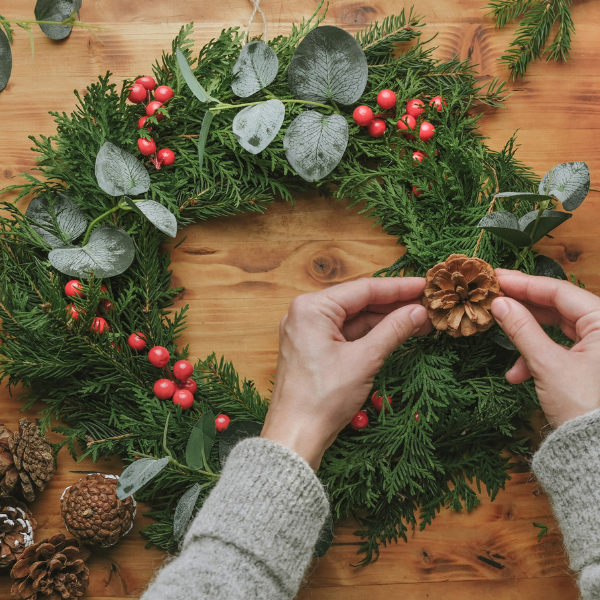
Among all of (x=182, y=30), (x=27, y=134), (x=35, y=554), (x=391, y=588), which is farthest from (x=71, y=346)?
(x=391, y=588)

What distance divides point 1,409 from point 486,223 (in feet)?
3.47

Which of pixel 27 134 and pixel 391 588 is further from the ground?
pixel 27 134

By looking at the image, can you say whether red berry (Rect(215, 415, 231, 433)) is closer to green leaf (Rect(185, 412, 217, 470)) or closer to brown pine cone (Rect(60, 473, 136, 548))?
Answer: green leaf (Rect(185, 412, 217, 470))

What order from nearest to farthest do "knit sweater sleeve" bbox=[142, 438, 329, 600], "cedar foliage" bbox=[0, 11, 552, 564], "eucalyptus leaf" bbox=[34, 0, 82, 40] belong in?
"knit sweater sleeve" bbox=[142, 438, 329, 600] < "cedar foliage" bbox=[0, 11, 552, 564] < "eucalyptus leaf" bbox=[34, 0, 82, 40]

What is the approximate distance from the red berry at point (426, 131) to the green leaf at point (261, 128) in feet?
0.92

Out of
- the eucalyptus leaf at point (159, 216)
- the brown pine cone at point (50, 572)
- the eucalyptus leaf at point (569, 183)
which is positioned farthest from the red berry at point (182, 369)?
the eucalyptus leaf at point (569, 183)

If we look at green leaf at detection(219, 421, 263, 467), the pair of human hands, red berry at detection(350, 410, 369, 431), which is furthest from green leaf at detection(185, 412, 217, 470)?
red berry at detection(350, 410, 369, 431)

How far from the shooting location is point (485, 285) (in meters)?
0.93

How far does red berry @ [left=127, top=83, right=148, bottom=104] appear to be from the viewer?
107cm

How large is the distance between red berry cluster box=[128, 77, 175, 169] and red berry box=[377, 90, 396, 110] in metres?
0.43

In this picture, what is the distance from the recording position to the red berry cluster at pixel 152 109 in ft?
3.48

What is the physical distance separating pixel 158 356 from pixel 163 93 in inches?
21.0

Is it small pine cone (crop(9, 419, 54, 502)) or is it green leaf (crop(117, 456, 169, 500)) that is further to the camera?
small pine cone (crop(9, 419, 54, 502))

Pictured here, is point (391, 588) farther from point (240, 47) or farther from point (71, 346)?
point (240, 47)
